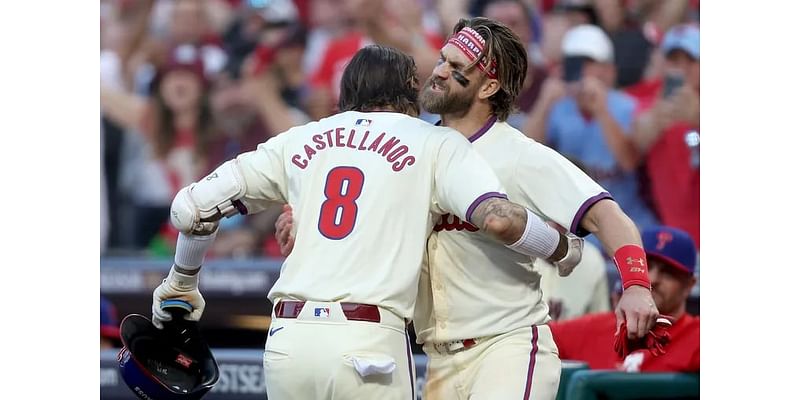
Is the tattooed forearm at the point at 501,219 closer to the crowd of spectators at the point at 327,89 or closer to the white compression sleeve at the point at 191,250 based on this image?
the white compression sleeve at the point at 191,250

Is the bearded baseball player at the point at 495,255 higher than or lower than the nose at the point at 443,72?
lower

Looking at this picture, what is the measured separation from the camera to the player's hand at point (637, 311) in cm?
346

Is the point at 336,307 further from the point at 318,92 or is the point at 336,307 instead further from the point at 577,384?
the point at 318,92

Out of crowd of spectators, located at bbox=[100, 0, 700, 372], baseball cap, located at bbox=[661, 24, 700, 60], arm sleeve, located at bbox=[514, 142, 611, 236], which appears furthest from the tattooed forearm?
baseball cap, located at bbox=[661, 24, 700, 60]

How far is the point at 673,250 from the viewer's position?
5512 mm

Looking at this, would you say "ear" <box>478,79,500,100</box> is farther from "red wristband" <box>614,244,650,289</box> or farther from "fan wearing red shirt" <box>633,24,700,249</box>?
"fan wearing red shirt" <box>633,24,700,249</box>

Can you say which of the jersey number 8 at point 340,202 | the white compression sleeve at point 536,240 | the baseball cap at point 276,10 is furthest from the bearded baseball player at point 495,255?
the baseball cap at point 276,10

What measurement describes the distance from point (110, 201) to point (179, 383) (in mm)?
5520

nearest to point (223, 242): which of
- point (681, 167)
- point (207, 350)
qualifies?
point (681, 167)

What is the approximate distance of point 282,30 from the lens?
915 centimetres

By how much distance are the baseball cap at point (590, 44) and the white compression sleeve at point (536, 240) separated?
4746 millimetres

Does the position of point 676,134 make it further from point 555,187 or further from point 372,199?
point 372,199

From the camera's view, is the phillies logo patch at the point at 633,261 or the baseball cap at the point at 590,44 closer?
the phillies logo patch at the point at 633,261

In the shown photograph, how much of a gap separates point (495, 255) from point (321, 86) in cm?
516
